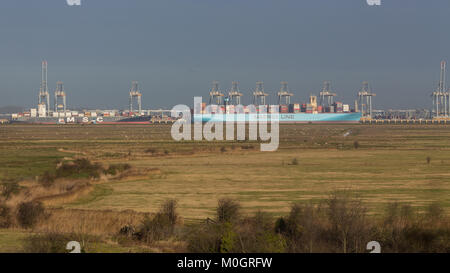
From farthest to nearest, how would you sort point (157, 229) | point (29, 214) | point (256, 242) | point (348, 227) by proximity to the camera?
point (29, 214), point (157, 229), point (348, 227), point (256, 242)

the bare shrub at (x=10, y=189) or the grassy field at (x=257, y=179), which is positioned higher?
the bare shrub at (x=10, y=189)

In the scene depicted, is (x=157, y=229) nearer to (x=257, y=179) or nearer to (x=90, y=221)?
(x=90, y=221)

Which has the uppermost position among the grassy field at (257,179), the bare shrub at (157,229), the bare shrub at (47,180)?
the bare shrub at (47,180)

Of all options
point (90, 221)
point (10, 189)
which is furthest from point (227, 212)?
point (10, 189)

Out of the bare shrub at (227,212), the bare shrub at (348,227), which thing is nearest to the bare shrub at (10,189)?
the bare shrub at (227,212)

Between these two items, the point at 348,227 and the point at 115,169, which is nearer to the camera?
the point at 348,227

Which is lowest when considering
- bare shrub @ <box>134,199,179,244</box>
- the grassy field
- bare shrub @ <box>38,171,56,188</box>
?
the grassy field

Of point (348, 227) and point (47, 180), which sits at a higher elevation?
point (348, 227)

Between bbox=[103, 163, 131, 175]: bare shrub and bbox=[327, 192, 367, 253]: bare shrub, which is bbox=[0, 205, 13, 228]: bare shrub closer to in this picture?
bbox=[327, 192, 367, 253]: bare shrub

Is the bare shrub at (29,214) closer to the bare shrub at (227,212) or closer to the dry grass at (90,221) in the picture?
the dry grass at (90,221)

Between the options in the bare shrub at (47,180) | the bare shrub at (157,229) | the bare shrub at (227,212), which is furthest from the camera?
the bare shrub at (47,180)

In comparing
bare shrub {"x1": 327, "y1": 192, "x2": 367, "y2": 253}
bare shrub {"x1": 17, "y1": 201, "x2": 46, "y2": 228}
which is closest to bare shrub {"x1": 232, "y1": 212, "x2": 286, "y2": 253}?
bare shrub {"x1": 327, "y1": 192, "x2": 367, "y2": 253}
